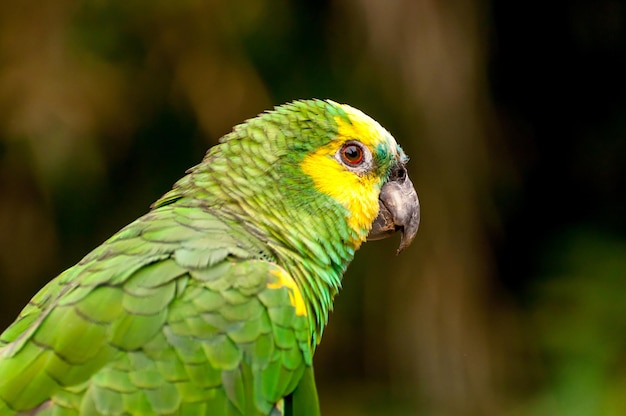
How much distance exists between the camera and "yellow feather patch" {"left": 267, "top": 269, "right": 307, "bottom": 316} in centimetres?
139

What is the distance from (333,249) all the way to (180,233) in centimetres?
32

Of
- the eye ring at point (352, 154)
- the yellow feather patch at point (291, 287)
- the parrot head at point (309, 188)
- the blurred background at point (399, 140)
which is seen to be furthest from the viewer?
the blurred background at point (399, 140)

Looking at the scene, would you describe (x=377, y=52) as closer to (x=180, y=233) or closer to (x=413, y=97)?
(x=413, y=97)

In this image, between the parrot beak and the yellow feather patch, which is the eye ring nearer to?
the parrot beak

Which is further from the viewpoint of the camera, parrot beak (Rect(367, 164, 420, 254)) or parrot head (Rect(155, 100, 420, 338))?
parrot beak (Rect(367, 164, 420, 254))

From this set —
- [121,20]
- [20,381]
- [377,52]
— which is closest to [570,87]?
[377,52]

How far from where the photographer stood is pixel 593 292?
3.09 metres

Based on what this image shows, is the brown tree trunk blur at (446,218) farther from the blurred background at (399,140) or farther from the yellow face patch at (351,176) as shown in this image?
the yellow face patch at (351,176)

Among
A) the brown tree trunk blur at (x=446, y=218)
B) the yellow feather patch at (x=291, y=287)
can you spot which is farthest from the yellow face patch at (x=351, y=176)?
the brown tree trunk blur at (x=446, y=218)

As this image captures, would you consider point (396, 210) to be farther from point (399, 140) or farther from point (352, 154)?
point (399, 140)

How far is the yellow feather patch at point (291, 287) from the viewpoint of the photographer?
1.39m

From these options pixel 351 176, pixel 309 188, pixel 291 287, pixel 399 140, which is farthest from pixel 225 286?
pixel 399 140

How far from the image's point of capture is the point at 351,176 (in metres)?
1.62

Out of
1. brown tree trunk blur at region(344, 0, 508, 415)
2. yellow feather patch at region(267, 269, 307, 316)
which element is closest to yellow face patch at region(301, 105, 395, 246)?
yellow feather patch at region(267, 269, 307, 316)
